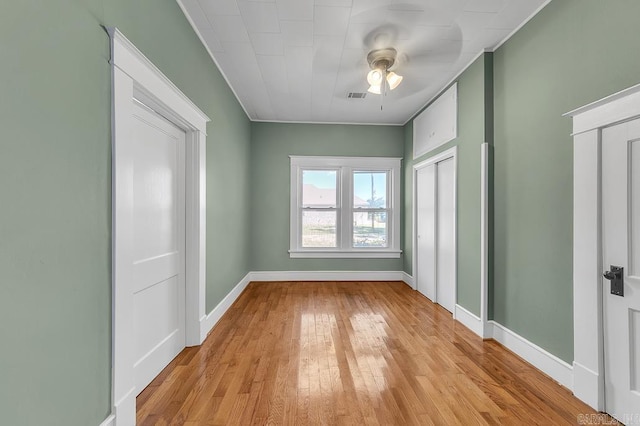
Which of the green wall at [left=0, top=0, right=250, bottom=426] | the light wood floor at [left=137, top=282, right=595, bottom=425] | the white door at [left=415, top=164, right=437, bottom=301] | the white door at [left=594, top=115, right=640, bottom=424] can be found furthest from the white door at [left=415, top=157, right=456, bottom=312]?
the green wall at [left=0, top=0, right=250, bottom=426]

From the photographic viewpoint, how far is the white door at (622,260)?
1725mm

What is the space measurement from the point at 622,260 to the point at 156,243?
3134 millimetres

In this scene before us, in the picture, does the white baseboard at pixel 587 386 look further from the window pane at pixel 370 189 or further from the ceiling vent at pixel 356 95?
the window pane at pixel 370 189

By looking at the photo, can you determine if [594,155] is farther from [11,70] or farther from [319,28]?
[11,70]

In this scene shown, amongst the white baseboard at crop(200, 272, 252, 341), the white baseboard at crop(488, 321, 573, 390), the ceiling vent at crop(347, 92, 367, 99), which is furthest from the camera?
the ceiling vent at crop(347, 92, 367, 99)

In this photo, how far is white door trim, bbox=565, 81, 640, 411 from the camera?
189 cm

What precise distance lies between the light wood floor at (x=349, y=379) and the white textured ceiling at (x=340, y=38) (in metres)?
2.91

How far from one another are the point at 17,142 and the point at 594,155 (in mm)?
3009

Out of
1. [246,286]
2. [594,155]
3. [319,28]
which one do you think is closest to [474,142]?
[594,155]

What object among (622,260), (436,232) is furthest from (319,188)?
(622,260)

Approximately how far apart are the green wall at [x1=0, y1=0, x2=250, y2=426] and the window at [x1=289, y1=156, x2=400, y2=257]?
3.88 m

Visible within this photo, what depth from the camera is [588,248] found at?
6.46ft

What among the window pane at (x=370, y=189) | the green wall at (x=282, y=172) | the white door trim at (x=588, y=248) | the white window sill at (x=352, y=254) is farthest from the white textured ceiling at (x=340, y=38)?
the white window sill at (x=352, y=254)

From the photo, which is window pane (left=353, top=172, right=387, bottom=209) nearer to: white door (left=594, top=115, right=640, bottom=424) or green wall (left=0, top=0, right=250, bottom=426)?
white door (left=594, top=115, right=640, bottom=424)
